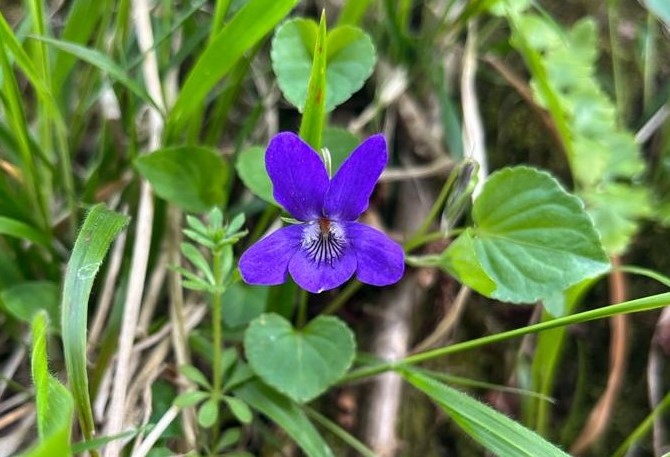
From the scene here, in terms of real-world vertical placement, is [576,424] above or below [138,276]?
below

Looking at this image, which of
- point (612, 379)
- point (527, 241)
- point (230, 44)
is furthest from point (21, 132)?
point (612, 379)

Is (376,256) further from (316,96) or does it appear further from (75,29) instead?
(75,29)

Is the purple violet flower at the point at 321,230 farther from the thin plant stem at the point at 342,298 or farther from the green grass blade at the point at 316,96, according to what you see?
the thin plant stem at the point at 342,298

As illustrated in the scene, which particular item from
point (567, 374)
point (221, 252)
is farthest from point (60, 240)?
point (567, 374)

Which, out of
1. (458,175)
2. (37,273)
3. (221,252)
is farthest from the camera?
(37,273)

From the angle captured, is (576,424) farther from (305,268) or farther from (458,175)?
(305,268)

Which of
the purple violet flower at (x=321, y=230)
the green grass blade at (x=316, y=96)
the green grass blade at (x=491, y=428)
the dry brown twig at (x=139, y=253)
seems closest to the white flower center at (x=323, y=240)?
the purple violet flower at (x=321, y=230)
